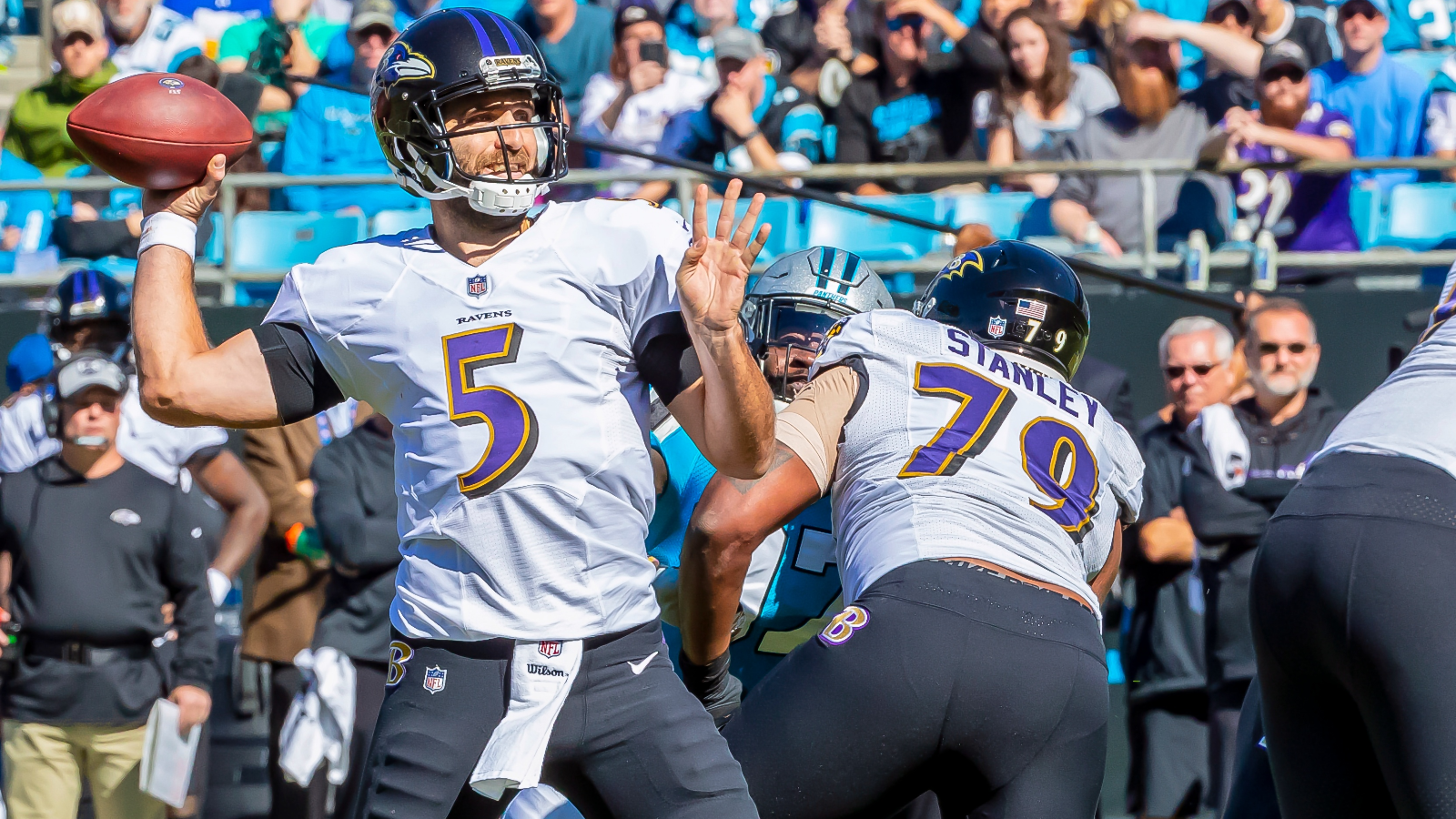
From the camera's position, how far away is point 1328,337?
7668 millimetres

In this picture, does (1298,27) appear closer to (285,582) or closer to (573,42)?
(573,42)

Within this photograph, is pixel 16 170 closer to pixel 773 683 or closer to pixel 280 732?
pixel 280 732

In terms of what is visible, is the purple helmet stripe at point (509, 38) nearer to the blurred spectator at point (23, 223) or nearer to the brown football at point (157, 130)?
the brown football at point (157, 130)

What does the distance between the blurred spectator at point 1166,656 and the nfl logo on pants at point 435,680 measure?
3921 mm

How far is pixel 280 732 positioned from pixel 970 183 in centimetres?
444

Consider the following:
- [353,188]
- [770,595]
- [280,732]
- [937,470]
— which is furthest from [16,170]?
[937,470]

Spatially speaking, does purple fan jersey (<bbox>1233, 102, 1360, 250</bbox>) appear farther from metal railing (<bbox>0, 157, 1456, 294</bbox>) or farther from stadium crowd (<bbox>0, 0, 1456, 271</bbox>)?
metal railing (<bbox>0, 157, 1456, 294</bbox>)

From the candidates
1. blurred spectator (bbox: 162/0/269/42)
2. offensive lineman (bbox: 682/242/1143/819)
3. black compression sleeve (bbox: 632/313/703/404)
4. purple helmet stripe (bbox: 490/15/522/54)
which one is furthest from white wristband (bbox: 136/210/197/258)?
blurred spectator (bbox: 162/0/269/42)

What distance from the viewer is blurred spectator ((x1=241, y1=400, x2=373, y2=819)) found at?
20.6ft

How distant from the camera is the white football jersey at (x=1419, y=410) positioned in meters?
2.78

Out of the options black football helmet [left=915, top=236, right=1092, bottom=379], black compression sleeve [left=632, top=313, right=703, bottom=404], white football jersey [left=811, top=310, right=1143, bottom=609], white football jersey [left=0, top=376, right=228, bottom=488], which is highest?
black compression sleeve [left=632, top=313, right=703, bottom=404]

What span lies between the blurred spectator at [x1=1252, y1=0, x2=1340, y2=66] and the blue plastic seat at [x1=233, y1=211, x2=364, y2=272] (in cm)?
483

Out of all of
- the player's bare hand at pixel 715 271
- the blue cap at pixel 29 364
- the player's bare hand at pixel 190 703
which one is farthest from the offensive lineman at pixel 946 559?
the blue cap at pixel 29 364

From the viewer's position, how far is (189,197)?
2893 mm
